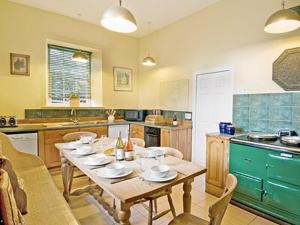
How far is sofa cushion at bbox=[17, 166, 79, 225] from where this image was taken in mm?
1402

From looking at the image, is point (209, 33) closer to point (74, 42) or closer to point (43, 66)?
point (74, 42)

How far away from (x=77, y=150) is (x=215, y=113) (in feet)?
7.92

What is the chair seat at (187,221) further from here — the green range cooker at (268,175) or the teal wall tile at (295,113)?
the teal wall tile at (295,113)

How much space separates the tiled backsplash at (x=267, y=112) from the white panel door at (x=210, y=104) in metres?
0.20

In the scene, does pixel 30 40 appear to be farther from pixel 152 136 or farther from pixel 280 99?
pixel 280 99

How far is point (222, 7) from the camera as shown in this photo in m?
3.29

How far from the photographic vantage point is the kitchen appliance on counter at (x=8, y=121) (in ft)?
10.9

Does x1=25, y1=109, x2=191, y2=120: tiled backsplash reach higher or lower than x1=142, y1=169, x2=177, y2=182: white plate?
higher

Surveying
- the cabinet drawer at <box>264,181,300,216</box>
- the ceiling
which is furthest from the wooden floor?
the ceiling

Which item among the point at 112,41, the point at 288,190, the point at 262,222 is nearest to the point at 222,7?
the point at 112,41

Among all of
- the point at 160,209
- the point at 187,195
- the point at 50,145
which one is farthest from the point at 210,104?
the point at 50,145

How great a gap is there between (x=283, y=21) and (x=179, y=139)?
2.40 metres

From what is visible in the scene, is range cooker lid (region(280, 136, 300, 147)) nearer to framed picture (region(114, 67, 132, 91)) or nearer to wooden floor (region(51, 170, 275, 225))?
wooden floor (region(51, 170, 275, 225))

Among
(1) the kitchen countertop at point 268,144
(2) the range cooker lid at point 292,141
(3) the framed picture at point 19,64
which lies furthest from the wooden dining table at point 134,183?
(3) the framed picture at point 19,64
